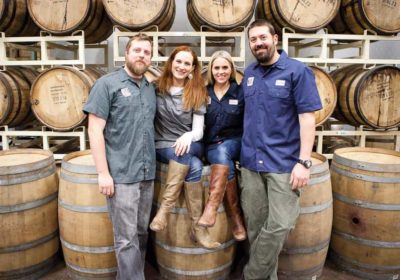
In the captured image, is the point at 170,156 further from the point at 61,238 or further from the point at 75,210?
the point at 61,238

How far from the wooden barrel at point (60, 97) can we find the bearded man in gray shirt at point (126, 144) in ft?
4.17

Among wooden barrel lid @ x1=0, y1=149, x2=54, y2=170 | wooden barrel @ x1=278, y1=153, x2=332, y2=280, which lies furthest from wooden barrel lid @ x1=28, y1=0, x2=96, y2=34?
wooden barrel @ x1=278, y1=153, x2=332, y2=280

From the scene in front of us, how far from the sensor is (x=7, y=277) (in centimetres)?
251

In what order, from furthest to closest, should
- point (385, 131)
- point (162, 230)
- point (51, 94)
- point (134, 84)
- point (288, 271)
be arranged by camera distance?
point (385, 131), point (51, 94), point (288, 271), point (162, 230), point (134, 84)

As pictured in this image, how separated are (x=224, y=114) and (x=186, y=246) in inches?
39.0

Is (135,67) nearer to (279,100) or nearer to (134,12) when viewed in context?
(279,100)

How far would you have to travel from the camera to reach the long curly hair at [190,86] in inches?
90.4

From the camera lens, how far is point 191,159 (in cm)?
228

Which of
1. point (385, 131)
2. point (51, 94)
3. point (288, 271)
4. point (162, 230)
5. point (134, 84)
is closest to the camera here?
point (134, 84)

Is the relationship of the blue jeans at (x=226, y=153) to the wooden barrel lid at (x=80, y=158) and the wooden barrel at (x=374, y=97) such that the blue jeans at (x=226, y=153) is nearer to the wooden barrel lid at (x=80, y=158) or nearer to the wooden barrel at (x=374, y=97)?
the wooden barrel lid at (x=80, y=158)

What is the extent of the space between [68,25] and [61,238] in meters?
2.03

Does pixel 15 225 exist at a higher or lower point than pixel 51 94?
lower

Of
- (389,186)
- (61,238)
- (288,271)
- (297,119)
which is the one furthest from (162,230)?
(389,186)

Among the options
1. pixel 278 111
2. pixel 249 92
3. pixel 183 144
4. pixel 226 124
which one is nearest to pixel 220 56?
pixel 249 92
